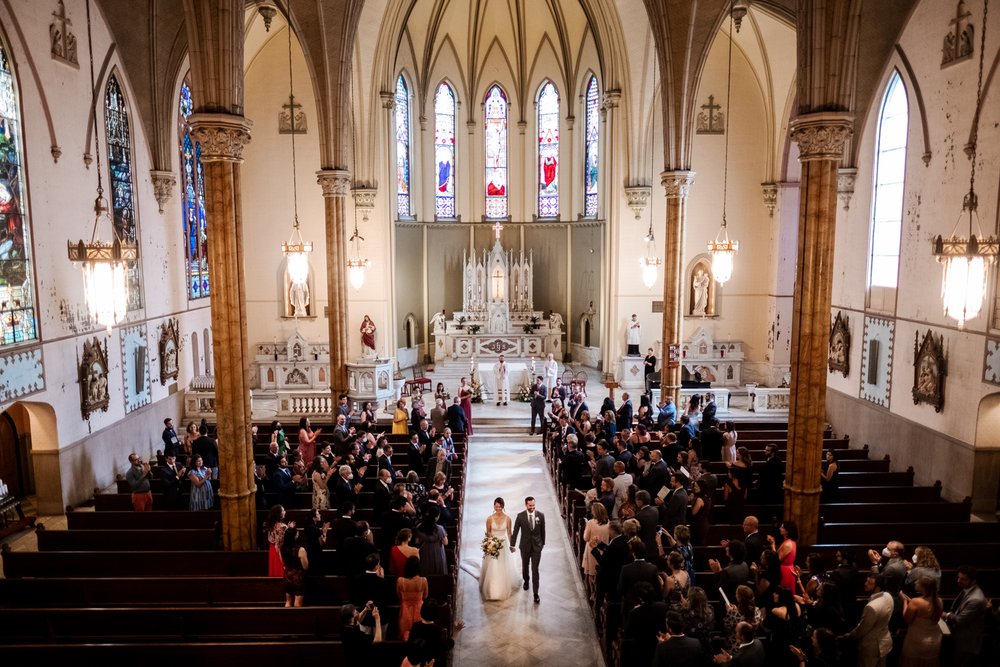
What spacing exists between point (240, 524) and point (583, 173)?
21.2m

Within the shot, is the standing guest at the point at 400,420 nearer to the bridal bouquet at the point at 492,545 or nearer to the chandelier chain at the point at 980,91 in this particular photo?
the bridal bouquet at the point at 492,545

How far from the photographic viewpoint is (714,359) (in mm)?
23781

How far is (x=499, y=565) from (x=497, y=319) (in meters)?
16.9

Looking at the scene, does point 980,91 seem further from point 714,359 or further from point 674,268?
point 714,359

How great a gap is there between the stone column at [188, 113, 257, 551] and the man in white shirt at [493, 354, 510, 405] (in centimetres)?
1131

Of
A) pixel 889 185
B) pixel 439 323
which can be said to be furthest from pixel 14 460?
pixel 889 185

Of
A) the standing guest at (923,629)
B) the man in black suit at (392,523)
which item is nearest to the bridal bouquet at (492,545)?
the man in black suit at (392,523)

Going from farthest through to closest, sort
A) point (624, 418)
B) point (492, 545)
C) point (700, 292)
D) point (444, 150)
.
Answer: point (444, 150), point (700, 292), point (624, 418), point (492, 545)

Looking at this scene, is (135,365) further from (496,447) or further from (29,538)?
(496,447)

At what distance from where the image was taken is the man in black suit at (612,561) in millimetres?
7992

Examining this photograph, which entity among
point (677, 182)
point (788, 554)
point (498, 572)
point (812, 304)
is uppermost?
point (677, 182)

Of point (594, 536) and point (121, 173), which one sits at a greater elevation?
point (121, 173)

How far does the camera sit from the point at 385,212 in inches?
976

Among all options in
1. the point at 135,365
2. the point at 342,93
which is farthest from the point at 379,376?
the point at 342,93
